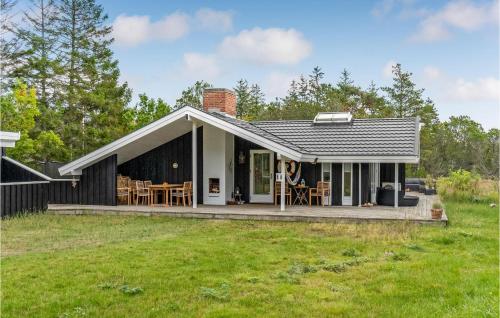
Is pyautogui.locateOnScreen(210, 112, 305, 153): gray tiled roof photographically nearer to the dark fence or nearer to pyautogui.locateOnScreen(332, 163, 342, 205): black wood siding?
pyautogui.locateOnScreen(332, 163, 342, 205): black wood siding

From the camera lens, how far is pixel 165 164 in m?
15.3

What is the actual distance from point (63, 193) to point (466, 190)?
46.5 ft

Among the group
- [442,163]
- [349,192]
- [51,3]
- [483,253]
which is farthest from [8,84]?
[442,163]

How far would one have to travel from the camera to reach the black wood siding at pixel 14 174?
43.4 ft

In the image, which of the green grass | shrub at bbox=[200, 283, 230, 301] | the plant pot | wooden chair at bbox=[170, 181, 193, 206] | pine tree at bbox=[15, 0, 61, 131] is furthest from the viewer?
pine tree at bbox=[15, 0, 61, 131]

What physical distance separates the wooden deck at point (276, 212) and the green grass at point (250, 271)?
34.4 inches

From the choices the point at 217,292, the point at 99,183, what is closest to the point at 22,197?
the point at 99,183

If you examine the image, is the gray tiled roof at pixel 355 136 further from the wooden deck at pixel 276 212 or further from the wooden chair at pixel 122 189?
the wooden chair at pixel 122 189

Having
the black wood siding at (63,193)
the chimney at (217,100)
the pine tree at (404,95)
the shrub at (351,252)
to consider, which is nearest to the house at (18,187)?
the black wood siding at (63,193)

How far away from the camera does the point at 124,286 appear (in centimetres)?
552

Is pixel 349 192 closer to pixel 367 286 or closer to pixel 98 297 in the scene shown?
pixel 367 286

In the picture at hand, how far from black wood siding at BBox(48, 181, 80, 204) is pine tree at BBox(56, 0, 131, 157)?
11716 millimetres

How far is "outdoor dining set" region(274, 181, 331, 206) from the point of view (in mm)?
14336

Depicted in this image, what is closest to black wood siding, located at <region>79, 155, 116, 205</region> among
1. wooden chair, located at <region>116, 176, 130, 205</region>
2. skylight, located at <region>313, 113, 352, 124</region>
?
wooden chair, located at <region>116, 176, 130, 205</region>
